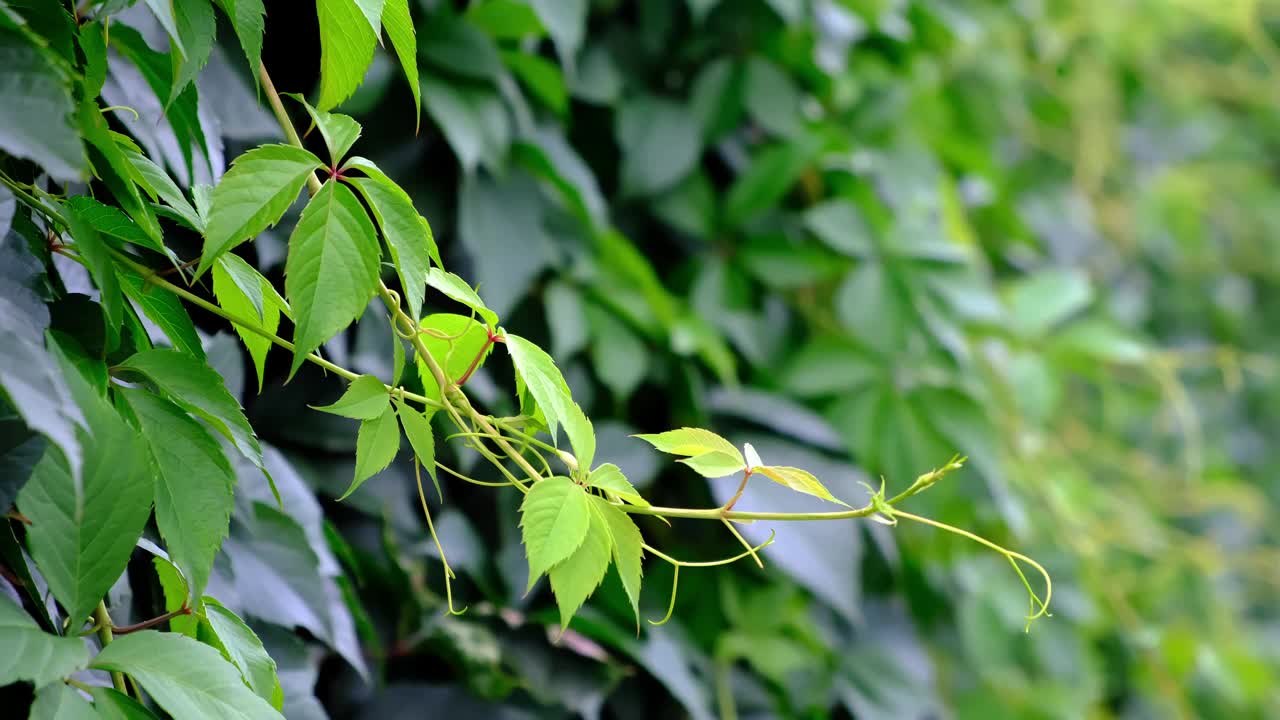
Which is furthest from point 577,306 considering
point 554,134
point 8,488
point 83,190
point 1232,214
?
point 1232,214

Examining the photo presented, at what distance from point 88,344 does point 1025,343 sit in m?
0.96

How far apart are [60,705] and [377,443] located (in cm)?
12

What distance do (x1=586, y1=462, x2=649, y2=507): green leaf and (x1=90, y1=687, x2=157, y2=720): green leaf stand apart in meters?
0.15

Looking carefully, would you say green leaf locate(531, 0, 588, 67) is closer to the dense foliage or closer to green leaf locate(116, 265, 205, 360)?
the dense foliage

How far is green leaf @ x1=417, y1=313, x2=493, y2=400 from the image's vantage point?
1.24ft

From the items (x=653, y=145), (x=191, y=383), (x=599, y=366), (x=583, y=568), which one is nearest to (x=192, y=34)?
(x=191, y=383)

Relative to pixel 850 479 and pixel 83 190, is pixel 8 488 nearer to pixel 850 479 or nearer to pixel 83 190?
pixel 83 190

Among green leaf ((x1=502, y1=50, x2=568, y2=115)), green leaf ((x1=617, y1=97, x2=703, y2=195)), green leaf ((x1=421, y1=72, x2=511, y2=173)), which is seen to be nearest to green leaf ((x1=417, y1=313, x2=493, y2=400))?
green leaf ((x1=421, y1=72, x2=511, y2=173))

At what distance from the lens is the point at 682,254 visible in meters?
0.98

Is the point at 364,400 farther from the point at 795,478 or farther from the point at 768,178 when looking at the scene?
the point at 768,178

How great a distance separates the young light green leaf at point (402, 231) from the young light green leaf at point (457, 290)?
0.05 ft

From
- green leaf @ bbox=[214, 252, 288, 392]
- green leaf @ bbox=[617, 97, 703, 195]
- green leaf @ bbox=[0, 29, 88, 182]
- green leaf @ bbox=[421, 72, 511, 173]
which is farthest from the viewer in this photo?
green leaf @ bbox=[617, 97, 703, 195]

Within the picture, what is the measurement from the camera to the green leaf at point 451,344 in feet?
1.24

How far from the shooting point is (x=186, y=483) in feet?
1.14
